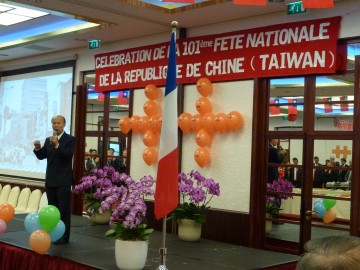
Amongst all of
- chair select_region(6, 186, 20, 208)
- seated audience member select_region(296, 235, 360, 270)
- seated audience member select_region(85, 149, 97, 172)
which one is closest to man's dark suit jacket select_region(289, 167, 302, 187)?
seated audience member select_region(85, 149, 97, 172)

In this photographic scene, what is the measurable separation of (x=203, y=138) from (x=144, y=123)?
1.13 metres

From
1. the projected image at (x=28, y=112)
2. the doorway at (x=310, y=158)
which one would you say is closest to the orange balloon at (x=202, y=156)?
the doorway at (x=310, y=158)

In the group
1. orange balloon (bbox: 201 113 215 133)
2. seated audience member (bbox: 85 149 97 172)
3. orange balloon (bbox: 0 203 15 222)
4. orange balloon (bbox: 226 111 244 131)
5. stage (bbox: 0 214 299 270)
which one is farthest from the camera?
seated audience member (bbox: 85 149 97 172)

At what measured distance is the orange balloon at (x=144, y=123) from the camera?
735 cm

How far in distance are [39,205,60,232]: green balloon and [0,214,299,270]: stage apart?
26 centimetres

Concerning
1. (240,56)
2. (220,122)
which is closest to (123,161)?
(220,122)

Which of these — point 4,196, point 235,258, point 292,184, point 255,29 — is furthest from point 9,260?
point 4,196

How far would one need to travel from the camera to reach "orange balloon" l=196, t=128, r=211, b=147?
260 inches

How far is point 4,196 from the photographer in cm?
971

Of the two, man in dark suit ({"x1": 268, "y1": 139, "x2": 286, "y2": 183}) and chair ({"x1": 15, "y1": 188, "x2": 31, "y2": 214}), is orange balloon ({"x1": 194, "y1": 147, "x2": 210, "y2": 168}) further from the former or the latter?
chair ({"x1": 15, "y1": 188, "x2": 31, "y2": 214})

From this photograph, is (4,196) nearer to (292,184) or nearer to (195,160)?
(195,160)

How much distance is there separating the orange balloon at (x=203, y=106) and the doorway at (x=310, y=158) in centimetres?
73

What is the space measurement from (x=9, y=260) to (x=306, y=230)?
312cm

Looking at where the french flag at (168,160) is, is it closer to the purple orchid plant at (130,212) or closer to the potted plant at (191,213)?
the purple orchid plant at (130,212)
